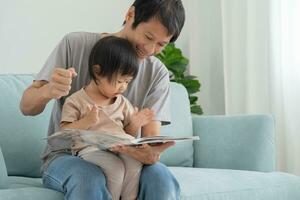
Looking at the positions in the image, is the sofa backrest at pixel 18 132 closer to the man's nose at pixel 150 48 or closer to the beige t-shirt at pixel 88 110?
the beige t-shirt at pixel 88 110

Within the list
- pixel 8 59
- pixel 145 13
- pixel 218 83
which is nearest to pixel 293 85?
pixel 218 83

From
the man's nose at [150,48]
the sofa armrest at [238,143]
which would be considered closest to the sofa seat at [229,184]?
the sofa armrest at [238,143]

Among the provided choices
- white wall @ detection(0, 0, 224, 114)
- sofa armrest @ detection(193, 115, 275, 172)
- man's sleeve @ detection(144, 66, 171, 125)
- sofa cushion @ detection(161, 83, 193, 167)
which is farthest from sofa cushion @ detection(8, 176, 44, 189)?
white wall @ detection(0, 0, 224, 114)

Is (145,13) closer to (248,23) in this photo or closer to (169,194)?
(169,194)

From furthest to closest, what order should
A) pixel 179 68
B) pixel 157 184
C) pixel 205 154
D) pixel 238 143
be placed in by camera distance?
pixel 179 68 → pixel 205 154 → pixel 238 143 → pixel 157 184

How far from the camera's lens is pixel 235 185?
1834 millimetres

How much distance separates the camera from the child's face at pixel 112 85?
157 cm

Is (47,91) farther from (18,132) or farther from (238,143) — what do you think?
(238,143)

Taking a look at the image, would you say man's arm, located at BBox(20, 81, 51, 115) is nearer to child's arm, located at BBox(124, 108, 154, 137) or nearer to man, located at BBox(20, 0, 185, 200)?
man, located at BBox(20, 0, 185, 200)

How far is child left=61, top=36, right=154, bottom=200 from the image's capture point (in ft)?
4.83

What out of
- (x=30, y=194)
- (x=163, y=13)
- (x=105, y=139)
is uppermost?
(x=163, y=13)

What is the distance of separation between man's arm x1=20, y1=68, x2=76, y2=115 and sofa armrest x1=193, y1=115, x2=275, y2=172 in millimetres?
941

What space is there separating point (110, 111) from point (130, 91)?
7.4 inches

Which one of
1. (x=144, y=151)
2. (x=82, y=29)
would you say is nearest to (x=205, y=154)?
(x=144, y=151)
